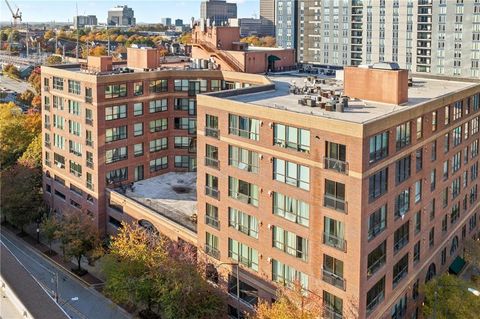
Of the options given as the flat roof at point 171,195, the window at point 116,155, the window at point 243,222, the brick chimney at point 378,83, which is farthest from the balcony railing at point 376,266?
the window at point 116,155

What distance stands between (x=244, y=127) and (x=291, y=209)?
864 centimetres

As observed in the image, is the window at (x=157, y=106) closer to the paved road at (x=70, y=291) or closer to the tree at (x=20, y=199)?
the tree at (x=20, y=199)

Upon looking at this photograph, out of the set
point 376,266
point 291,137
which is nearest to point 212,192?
point 291,137

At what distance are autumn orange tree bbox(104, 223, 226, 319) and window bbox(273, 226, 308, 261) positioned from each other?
27.0 ft

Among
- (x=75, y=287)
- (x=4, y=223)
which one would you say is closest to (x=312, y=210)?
(x=75, y=287)

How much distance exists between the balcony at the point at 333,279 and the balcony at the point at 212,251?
13.4m

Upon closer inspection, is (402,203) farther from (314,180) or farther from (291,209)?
(291,209)

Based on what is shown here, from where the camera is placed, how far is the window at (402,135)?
45.8m

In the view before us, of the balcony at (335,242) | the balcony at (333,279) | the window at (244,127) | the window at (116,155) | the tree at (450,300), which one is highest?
the window at (244,127)

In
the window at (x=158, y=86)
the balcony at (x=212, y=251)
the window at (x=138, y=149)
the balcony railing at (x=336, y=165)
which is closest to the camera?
the balcony railing at (x=336, y=165)

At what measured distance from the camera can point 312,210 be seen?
44.4 m

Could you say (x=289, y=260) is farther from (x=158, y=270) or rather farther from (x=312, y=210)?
(x=158, y=270)

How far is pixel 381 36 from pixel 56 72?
333 ft

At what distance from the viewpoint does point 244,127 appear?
4934cm
